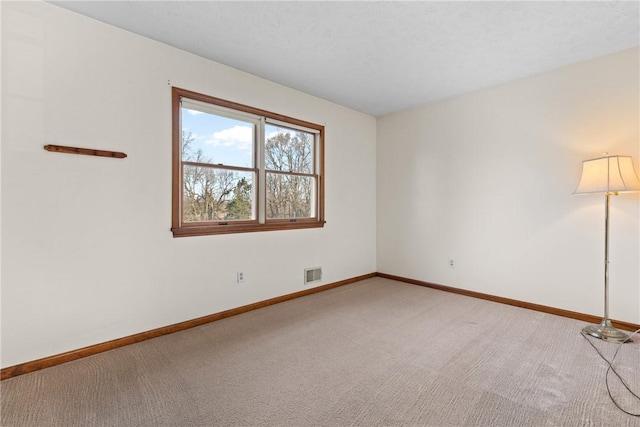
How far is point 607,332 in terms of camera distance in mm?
2693

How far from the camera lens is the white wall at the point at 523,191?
2949 mm

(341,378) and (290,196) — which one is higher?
(290,196)

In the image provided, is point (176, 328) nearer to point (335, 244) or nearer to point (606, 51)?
point (335, 244)

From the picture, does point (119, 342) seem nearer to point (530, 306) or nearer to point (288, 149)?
point (288, 149)

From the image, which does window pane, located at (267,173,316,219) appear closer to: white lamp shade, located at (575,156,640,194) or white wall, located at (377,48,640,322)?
white wall, located at (377,48,640,322)

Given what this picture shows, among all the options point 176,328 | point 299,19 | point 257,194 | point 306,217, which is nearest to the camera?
point 299,19

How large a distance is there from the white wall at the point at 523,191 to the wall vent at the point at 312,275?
1375 mm

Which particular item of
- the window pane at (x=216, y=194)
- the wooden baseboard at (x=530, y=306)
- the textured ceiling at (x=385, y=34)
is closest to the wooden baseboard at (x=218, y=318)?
the wooden baseboard at (x=530, y=306)

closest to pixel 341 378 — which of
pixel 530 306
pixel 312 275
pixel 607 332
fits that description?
pixel 312 275

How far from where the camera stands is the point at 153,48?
2727 mm

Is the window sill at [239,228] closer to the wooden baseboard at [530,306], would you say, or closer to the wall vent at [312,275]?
the wall vent at [312,275]

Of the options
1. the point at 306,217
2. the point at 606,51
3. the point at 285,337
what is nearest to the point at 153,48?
the point at 306,217

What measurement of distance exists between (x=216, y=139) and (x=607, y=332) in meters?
4.16

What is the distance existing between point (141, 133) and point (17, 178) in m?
0.91
